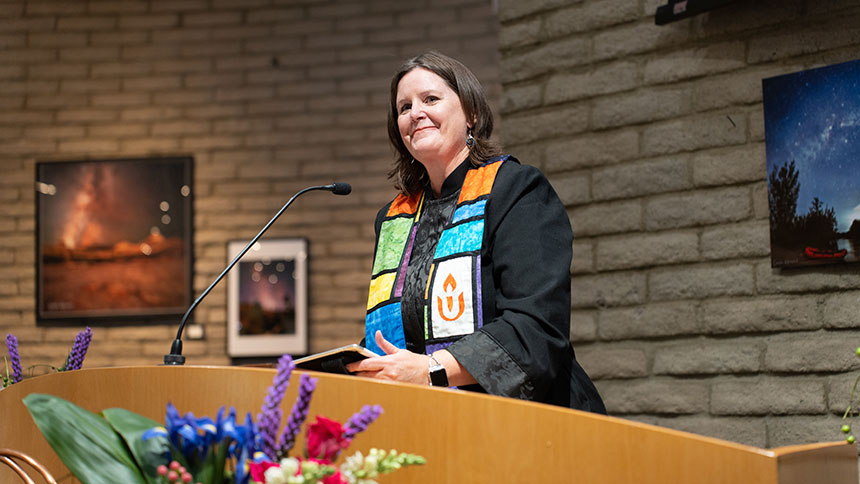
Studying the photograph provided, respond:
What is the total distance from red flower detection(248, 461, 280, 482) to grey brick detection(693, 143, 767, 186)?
2.17 meters

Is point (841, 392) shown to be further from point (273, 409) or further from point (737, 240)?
point (273, 409)

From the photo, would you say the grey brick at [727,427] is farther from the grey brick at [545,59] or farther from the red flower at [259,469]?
the red flower at [259,469]

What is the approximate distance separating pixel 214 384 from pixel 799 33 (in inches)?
83.6

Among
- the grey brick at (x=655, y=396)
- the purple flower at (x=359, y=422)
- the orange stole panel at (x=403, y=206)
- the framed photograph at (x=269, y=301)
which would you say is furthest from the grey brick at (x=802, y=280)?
the framed photograph at (x=269, y=301)

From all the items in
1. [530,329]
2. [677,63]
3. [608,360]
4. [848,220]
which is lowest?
[608,360]

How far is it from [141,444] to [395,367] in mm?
649

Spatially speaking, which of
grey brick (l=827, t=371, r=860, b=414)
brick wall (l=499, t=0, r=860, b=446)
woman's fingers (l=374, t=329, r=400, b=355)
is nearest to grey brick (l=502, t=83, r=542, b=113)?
brick wall (l=499, t=0, r=860, b=446)

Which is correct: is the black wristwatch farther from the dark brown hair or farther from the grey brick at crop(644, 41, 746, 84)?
the grey brick at crop(644, 41, 746, 84)

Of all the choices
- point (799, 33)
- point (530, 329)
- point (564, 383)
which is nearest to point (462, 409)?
point (530, 329)

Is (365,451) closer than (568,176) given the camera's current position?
Yes

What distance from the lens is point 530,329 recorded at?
1704 mm

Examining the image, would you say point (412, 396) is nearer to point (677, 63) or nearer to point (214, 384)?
point (214, 384)

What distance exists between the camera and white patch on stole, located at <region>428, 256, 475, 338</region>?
1936mm

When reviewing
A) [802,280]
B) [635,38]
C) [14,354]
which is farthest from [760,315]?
[14,354]
